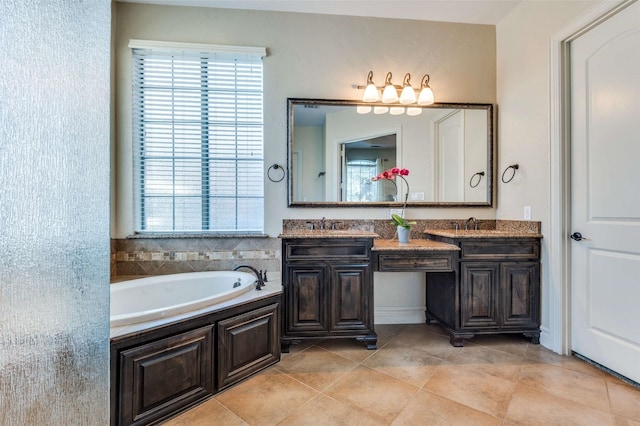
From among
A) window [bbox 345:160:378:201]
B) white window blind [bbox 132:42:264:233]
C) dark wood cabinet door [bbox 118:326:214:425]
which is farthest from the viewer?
window [bbox 345:160:378:201]

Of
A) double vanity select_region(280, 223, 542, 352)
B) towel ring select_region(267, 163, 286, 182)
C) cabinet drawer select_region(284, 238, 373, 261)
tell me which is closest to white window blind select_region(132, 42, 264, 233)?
towel ring select_region(267, 163, 286, 182)

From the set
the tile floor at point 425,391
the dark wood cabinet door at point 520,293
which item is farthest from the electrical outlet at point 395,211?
the tile floor at point 425,391

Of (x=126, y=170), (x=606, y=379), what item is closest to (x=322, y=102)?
(x=126, y=170)

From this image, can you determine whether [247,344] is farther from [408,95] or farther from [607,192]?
[607,192]

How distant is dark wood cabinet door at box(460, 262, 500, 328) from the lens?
222 centimetres

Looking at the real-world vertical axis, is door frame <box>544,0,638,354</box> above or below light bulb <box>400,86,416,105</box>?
below

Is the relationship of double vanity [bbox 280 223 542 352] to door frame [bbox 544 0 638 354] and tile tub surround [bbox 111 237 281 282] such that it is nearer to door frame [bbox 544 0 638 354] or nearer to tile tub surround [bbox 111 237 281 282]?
door frame [bbox 544 0 638 354]

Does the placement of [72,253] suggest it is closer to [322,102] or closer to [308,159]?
[308,159]

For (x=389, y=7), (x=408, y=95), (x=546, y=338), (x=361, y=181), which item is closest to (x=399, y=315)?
(x=546, y=338)

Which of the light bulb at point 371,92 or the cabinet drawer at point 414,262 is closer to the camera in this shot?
the cabinet drawer at point 414,262

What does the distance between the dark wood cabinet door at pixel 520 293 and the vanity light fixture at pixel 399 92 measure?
1.59 meters

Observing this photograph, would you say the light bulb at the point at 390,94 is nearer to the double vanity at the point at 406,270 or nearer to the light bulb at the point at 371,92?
the light bulb at the point at 371,92

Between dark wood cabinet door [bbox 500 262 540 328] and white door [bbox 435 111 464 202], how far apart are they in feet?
2.55

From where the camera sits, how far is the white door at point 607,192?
1.73 meters
